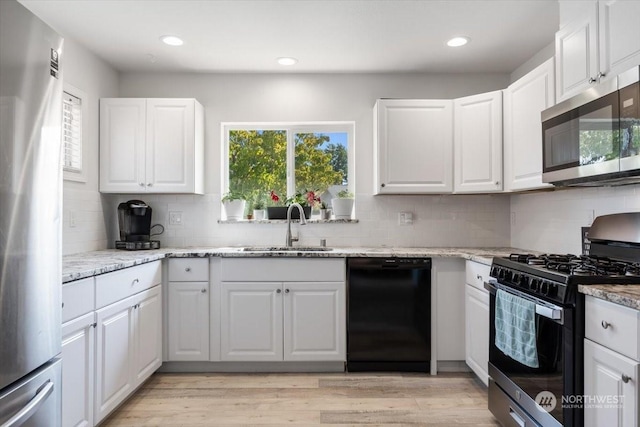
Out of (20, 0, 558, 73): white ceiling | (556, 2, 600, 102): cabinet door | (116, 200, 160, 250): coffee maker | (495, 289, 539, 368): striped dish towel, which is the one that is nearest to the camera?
(495, 289, 539, 368): striped dish towel

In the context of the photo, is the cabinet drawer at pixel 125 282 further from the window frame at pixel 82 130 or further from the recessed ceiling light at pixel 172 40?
the recessed ceiling light at pixel 172 40

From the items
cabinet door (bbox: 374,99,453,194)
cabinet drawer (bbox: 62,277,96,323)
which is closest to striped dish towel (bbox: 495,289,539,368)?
cabinet door (bbox: 374,99,453,194)

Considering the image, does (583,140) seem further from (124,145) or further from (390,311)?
(124,145)

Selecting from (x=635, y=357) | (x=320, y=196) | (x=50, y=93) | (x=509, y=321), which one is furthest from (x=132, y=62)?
(x=635, y=357)

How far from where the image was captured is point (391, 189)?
122 inches

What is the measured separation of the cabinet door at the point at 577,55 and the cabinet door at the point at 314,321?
1.84 m

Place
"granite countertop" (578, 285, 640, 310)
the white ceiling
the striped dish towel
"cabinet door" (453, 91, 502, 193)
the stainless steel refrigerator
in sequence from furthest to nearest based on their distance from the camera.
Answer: "cabinet door" (453, 91, 502, 193)
the white ceiling
the striped dish towel
"granite countertop" (578, 285, 640, 310)
the stainless steel refrigerator

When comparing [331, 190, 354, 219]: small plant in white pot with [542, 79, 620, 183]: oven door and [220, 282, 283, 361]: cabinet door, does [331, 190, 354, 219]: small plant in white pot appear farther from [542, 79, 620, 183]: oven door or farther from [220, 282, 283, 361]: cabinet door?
[542, 79, 620, 183]: oven door

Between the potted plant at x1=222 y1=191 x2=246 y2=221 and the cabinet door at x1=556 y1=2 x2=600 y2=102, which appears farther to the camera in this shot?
the potted plant at x1=222 y1=191 x2=246 y2=221

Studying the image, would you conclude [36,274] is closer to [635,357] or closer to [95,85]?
[635,357]

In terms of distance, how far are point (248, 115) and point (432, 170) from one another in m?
1.67

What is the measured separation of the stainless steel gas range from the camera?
4.83 ft

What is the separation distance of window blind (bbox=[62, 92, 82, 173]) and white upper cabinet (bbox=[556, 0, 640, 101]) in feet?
10.5

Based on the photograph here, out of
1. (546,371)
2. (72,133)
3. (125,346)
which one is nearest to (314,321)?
(125,346)
